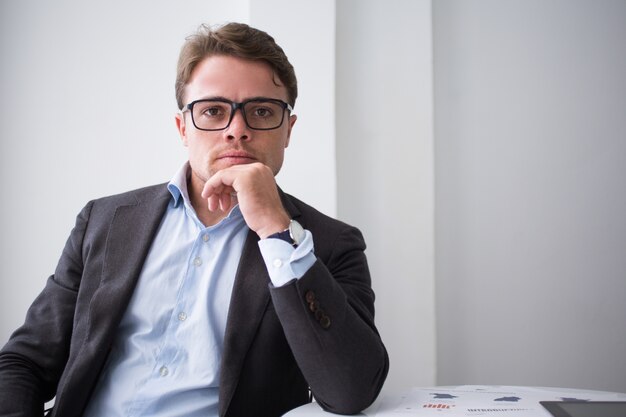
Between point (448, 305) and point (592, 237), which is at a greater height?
point (592, 237)

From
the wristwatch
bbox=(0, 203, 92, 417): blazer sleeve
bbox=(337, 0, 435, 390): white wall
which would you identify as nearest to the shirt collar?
bbox=(0, 203, 92, 417): blazer sleeve

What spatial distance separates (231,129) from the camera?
148 cm

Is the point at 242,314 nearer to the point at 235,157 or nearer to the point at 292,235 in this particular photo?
the point at 292,235

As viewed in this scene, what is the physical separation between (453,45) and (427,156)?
563 millimetres

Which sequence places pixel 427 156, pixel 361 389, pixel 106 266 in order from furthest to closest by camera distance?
pixel 427 156 → pixel 106 266 → pixel 361 389

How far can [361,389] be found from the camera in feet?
3.87

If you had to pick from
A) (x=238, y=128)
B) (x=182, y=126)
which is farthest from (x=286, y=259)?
(x=182, y=126)

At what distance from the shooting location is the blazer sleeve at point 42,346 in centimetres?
135

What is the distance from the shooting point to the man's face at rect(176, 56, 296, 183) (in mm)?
1502

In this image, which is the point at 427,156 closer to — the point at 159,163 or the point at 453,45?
the point at 453,45

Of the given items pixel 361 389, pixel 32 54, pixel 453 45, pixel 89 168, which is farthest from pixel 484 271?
pixel 32 54

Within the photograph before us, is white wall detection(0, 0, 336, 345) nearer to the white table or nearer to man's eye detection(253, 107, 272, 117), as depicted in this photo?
man's eye detection(253, 107, 272, 117)

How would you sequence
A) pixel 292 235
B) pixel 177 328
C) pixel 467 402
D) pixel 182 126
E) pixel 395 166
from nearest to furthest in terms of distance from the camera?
pixel 467 402, pixel 292 235, pixel 177 328, pixel 182 126, pixel 395 166

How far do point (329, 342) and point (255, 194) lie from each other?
43 centimetres
